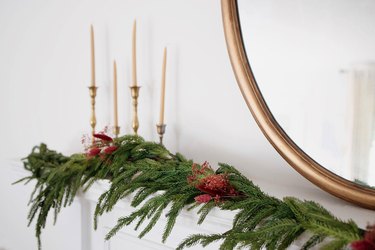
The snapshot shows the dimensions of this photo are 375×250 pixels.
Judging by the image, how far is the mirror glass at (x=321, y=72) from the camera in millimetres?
612

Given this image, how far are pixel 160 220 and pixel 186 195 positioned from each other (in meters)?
0.21

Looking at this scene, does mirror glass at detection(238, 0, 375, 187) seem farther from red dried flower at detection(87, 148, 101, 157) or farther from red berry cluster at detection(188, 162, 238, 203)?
red dried flower at detection(87, 148, 101, 157)

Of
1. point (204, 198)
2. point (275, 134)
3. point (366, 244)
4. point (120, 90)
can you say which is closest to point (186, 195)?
point (204, 198)

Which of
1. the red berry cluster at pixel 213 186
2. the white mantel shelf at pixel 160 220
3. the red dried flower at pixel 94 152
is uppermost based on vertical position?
the red dried flower at pixel 94 152

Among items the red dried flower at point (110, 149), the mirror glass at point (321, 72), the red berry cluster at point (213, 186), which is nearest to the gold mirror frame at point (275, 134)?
the mirror glass at point (321, 72)

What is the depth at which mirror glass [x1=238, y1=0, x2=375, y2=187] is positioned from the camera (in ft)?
2.01

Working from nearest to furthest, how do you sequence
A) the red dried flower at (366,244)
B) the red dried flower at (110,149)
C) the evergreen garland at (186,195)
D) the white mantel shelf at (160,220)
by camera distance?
the red dried flower at (366,244) → the evergreen garland at (186,195) → the white mantel shelf at (160,220) → the red dried flower at (110,149)

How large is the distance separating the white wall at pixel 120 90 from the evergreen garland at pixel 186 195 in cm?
10

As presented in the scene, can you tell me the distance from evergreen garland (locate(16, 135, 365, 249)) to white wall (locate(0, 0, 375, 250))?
10 cm

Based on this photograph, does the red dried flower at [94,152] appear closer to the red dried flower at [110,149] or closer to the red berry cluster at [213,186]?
the red dried flower at [110,149]

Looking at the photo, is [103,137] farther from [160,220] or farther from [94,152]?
[160,220]

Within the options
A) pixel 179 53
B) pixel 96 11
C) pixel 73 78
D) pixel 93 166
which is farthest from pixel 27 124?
pixel 179 53

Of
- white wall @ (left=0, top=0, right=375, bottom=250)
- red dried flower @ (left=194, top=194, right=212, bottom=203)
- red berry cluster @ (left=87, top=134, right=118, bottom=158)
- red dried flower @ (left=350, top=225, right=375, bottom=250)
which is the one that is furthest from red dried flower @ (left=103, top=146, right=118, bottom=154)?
red dried flower @ (left=350, top=225, right=375, bottom=250)

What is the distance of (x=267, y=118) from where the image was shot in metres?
0.71
